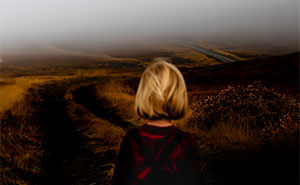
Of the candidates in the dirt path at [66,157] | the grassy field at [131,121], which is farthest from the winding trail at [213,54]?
the dirt path at [66,157]

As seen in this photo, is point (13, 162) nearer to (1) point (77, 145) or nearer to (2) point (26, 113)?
(1) point (77, 145)

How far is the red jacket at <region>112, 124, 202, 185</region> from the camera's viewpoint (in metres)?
2.17

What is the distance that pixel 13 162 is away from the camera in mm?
5082

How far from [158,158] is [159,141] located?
15cm

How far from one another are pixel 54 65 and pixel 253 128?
27.0 ft

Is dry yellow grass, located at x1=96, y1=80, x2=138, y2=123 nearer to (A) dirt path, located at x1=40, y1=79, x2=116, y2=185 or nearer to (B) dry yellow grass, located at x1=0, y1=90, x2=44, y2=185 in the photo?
(A) dirt path, located at x1=40, y1=79, x2=116, y2=185

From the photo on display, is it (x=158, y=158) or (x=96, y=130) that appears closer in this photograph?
(x=158, y=158)

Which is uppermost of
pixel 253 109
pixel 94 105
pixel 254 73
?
pixel 254 73

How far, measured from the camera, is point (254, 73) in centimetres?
825

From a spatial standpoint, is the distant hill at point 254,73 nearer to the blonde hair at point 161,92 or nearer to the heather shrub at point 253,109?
the heather shrub at point 253,109

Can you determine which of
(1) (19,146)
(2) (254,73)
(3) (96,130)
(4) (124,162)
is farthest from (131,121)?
(4) (124,162)

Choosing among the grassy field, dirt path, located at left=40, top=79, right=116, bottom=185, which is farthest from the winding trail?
dirt path, located at left=40, top=79, right=116, bottom=185

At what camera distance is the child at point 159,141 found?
2.12 meters

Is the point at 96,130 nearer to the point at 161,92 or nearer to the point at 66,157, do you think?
the point at 66,157
